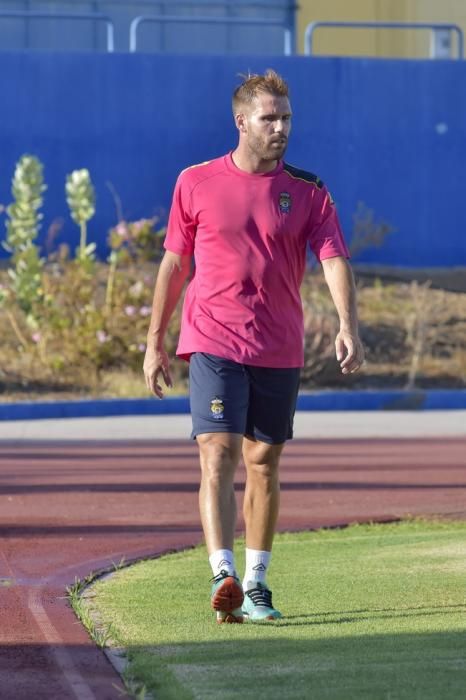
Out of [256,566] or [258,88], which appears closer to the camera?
[258,88]

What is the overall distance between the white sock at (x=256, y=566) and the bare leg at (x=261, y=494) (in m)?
0.02

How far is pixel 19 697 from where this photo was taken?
516 cm

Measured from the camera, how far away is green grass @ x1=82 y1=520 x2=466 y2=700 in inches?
201

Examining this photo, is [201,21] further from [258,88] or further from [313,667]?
[313,667]

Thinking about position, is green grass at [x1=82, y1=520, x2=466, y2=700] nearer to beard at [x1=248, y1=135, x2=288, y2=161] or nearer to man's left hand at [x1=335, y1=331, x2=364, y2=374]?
man's left hand at [x1=335, y1=331, x2=364, y2=374]

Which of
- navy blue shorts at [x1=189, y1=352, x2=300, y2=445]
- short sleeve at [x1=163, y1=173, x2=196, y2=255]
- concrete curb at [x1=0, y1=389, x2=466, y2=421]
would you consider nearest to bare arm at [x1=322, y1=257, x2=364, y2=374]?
navy blue shorts at [x1=189, y1=352, x2=300, y2=445]

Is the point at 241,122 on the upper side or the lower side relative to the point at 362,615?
upper

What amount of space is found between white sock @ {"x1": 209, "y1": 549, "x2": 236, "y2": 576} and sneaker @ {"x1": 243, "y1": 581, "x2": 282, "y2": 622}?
211mm

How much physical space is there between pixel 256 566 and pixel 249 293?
1.09m

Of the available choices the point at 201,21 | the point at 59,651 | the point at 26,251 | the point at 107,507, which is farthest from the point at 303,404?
the point at 59,651

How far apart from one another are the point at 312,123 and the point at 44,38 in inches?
247

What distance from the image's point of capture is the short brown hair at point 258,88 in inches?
251

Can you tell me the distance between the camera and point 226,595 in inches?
239

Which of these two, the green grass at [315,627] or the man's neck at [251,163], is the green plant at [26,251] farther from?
the man's neck at [251,163]
